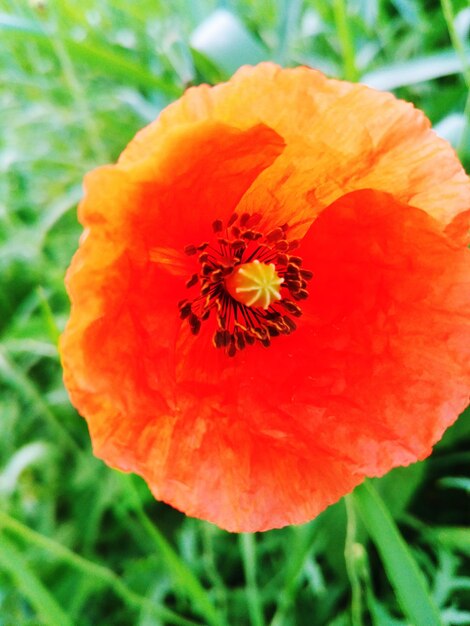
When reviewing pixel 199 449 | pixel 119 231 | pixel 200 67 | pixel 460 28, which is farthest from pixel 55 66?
pixel 199 449

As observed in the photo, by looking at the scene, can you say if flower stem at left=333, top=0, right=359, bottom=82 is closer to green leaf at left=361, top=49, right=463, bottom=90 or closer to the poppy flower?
green leaf at left=361, top=49, right=463, bottom=90

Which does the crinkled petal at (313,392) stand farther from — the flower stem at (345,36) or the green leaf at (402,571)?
the flower stem at (345,36)

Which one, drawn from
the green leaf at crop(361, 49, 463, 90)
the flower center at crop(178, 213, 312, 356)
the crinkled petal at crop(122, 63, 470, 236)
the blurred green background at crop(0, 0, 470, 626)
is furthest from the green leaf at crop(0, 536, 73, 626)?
the green leaf at crop(361, 49, 463, 90)

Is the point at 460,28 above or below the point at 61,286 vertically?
above

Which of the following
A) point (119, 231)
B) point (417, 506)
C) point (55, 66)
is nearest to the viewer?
point (119, 231)

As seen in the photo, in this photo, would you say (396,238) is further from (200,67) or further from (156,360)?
(200,67)

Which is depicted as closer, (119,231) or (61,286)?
(119,231)

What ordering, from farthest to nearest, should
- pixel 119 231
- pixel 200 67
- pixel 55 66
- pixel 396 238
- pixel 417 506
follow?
pixel 55 66 < pixel 200 67 < pixel 417 506 < pixel 396 238 < pixel 119 231

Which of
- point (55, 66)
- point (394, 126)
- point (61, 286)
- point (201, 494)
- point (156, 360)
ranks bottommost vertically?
point (201, 494)
